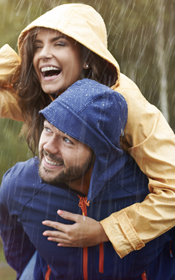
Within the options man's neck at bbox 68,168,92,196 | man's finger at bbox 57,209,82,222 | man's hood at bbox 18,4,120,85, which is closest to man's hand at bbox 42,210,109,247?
man's finger at bbox 57,209,82,222

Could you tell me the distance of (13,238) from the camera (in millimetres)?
2506

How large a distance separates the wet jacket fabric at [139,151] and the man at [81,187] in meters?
0.10

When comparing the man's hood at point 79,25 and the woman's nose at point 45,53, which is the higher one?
the man's hood at point 79,25

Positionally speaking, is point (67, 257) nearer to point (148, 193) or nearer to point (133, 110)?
point (148, 193)

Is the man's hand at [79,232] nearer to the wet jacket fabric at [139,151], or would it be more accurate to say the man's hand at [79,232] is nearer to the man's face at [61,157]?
the wet jacket fabric at [139,151]

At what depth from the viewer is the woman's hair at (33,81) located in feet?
7.27

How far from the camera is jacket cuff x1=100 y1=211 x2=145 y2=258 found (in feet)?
6.23

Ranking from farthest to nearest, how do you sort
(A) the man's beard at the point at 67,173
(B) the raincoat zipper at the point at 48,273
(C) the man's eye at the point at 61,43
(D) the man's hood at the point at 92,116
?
(B) the raincoat zipper at the point at 48,273 → (C) the man's eye at the point at 61,43 → (A) the man's beard at the point at 67,173 → (D) the man's hood at the point at 92,116

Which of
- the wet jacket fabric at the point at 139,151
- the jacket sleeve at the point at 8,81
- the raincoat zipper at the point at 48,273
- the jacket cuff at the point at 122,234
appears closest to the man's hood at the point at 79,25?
the wet jacket fabric at the point at 139,151

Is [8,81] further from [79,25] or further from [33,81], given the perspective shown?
[79,25]

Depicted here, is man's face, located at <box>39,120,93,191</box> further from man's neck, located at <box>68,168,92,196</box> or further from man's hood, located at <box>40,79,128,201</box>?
man's neck, located at <box>68,168,92,196</box>

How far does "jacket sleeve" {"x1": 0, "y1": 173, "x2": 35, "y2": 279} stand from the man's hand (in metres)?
0.39

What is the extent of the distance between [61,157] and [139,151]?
0.49 meters

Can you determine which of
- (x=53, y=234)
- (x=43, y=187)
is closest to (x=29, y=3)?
(x=43, y=187)
